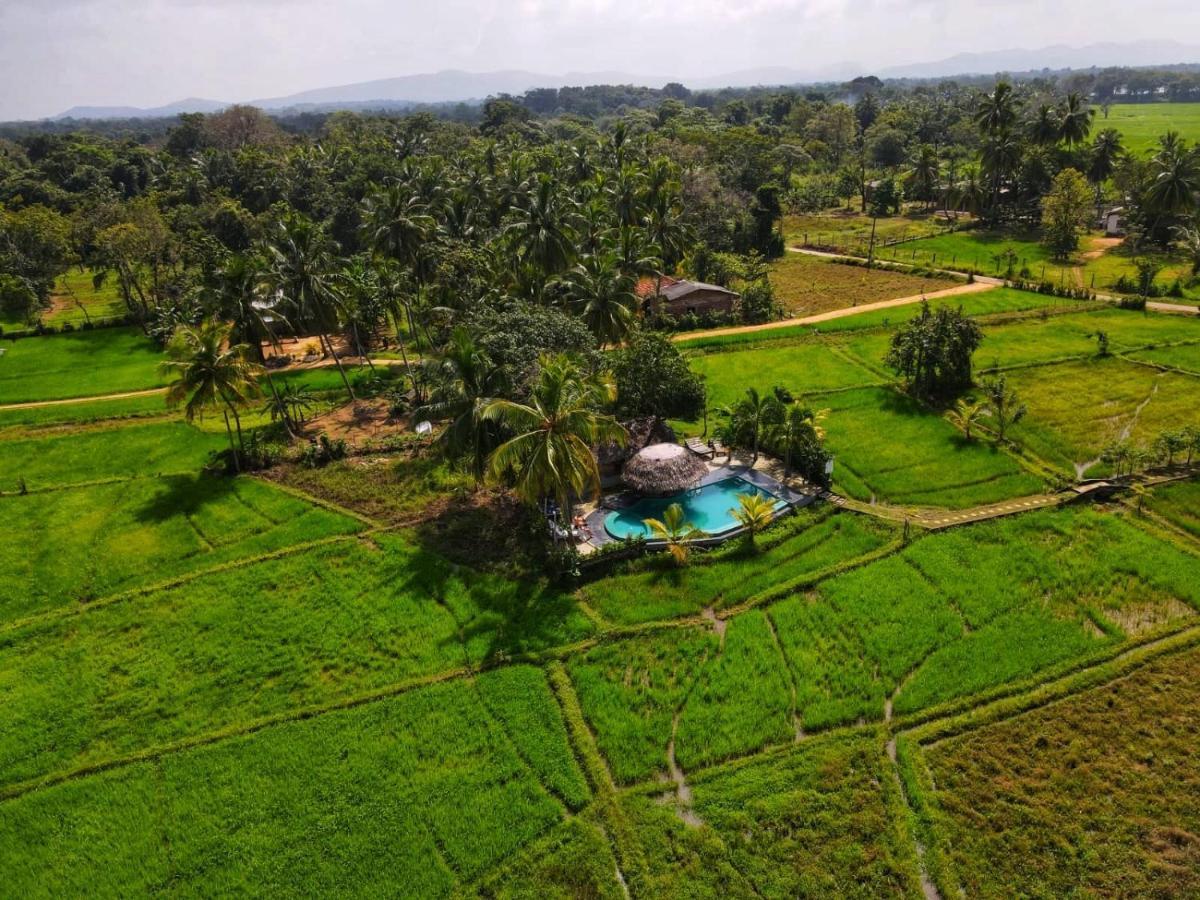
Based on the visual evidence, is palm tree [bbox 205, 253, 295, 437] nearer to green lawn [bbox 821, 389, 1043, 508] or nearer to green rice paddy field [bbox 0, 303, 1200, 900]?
green rice paddy field [bbox 0, 303, 1200, 900]

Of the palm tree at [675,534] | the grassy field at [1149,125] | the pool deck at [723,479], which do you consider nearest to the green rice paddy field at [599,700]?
the palm tree at [675,534]

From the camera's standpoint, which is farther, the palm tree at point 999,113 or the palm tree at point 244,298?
the palm tree at point 999,113

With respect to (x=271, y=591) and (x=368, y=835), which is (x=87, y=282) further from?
(x=368, y=835)

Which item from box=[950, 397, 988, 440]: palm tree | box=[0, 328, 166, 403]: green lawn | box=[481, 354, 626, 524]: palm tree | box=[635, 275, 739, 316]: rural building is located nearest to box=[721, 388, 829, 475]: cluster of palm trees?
box=[950, 397, 988, 440]: palm tree

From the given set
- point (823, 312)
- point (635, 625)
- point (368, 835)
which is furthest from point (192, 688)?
point (823, 312)

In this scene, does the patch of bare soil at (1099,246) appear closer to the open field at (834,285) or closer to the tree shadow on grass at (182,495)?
the open field at (834,285)

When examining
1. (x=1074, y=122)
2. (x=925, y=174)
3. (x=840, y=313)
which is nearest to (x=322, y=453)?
(x=840, y=313)

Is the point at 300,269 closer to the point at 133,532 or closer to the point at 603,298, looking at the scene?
the point at 133,532
